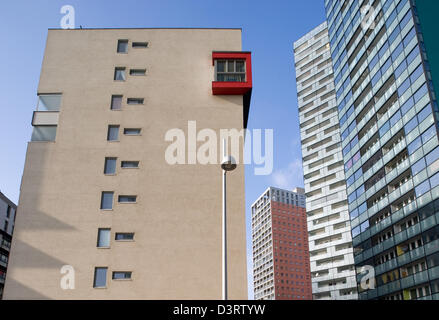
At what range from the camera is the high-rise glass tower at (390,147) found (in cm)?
5009

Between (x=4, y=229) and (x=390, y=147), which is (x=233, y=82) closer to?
(x=390, y=147)

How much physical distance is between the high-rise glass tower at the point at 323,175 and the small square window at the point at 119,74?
223ft

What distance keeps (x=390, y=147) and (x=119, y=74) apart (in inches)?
1615

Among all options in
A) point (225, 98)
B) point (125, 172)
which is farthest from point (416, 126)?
point (125, 172)

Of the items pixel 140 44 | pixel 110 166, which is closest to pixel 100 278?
pixel 110 166

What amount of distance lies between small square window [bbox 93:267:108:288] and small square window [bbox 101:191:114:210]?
4.68 meters

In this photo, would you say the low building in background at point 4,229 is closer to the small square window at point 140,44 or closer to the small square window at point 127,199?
the small square window at point 140,44

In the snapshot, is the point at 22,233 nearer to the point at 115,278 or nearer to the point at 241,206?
the point at 115,278

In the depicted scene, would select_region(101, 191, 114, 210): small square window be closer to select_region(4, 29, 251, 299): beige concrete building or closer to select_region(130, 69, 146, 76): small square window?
select_region(4, 29, 251, 299): beige concrete building

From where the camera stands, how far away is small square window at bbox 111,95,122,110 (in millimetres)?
35844

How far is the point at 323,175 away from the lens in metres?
100

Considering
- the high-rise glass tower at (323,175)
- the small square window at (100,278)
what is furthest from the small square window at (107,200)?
the high-rise glass tower at (323,175)

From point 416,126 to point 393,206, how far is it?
1186 centimetres
